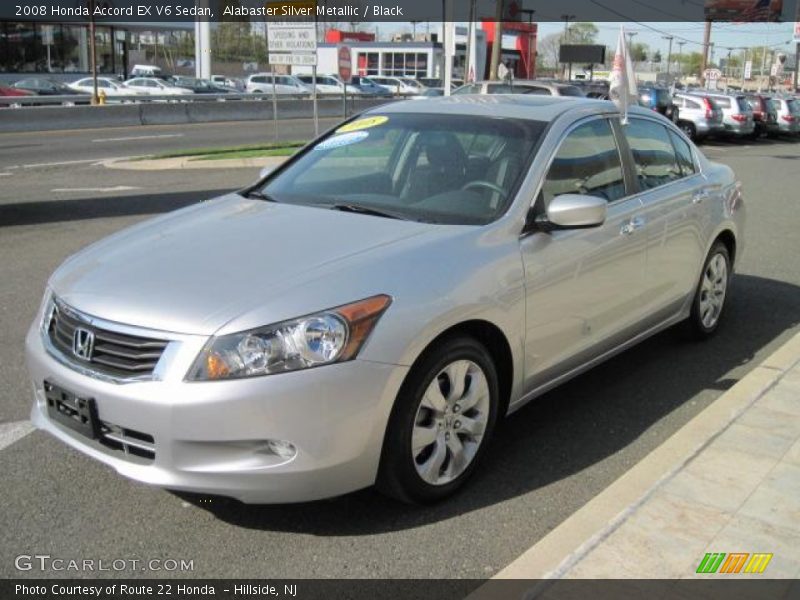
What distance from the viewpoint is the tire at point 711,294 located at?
5.79 meters

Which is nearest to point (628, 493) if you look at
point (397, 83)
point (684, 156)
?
point (684, 156)

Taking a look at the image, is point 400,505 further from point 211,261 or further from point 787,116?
point 787,116

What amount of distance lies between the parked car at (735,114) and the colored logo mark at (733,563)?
92.6ft

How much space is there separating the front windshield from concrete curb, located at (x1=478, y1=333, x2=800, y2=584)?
1.34 meters

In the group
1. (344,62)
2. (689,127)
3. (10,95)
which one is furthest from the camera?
(10,95)

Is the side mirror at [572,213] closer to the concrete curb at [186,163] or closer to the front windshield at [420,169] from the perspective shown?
the front windshield at [420,169]

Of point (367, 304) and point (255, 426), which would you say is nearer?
point (255, 426)

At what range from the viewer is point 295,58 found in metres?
17.3

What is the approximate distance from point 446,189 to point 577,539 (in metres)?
1.81

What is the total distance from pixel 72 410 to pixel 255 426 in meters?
0.79

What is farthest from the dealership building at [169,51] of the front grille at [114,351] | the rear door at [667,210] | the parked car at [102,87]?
the front grille at [114,351]

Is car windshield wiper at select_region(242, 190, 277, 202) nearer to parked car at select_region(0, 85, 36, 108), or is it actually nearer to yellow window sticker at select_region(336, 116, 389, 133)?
yellow window sticker at select_region(336, 116, 389, 133)

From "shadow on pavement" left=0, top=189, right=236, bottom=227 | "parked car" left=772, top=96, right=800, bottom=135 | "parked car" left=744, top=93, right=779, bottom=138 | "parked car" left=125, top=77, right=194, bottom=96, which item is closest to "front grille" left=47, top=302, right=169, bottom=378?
"shadow on pavement" left=0, top=189, right=236, bottom=227

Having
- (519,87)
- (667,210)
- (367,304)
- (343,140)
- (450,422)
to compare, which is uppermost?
(519,87)
